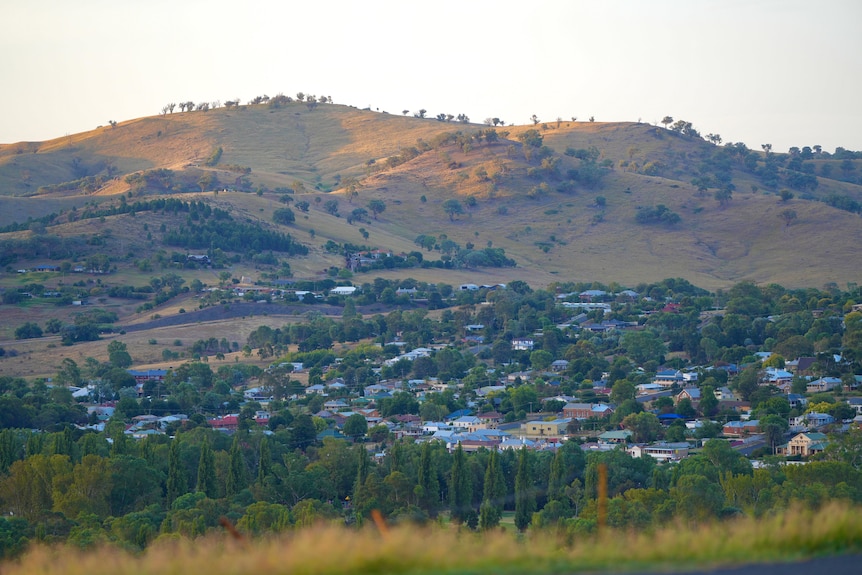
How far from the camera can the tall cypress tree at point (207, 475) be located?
38500 mm

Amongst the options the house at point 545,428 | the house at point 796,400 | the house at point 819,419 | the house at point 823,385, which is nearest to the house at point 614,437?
the house at point 545,428

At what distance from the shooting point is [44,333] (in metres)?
82.4

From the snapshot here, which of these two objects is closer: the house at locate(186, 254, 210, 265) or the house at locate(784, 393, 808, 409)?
the house at locate(784, 393, 808, 409)

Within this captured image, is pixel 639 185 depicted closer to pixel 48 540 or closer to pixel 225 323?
pixel 225 323

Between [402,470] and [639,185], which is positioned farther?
[639,185]

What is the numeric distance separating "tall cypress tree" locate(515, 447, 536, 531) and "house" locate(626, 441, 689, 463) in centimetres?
826

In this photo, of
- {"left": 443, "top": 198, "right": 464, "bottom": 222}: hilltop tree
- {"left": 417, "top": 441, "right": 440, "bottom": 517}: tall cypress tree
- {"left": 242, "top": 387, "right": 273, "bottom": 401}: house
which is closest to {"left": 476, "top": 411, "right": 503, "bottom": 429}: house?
{"left": 242, "top": 387, "right": 273, "bottom": 401}: house

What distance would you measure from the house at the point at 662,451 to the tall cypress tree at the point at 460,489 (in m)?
10.3

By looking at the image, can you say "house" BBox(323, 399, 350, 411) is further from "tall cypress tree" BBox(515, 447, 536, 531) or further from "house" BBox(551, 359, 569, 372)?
"tall cypress tree" BBox(515, 447, 536, 531)

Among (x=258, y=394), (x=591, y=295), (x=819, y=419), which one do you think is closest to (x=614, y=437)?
(x=819, y=419)

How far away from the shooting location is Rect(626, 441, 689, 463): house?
46103mm

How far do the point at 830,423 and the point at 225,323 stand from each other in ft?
159

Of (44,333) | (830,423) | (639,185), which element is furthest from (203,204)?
(830,423)

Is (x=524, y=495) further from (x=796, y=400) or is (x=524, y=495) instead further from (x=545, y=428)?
(x=796, y=400)
